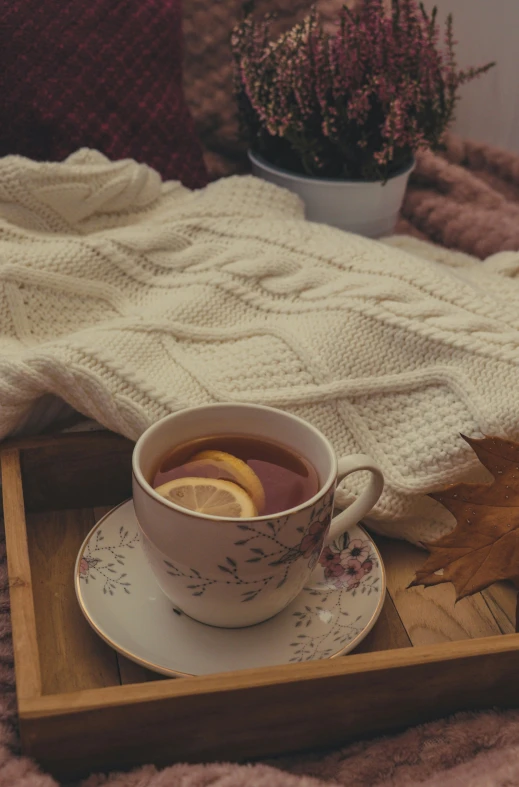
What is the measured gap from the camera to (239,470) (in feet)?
1.71

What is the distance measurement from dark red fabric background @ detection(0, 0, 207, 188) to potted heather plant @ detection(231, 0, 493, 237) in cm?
10

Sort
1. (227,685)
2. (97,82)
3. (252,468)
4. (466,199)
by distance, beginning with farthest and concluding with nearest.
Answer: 1. (466,199)
2. (97,82)
3. (252,468)
4. (227,685)

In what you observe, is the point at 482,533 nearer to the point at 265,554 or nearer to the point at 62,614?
the point at 265,554

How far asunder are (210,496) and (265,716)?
0.42 feet

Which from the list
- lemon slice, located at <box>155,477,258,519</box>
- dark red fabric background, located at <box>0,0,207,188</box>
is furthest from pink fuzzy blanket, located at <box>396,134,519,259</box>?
lemon slice, located at <box>155,477,258,519</box>

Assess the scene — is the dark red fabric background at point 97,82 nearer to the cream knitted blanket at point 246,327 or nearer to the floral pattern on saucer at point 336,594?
the cream knitted blanket at point 246,327

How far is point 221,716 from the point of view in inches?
17.6

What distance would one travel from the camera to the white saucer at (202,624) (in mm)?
503

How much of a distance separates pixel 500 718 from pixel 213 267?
0.43m

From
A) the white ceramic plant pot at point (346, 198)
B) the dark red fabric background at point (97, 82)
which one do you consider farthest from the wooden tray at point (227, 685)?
the white ceramic plant pot at point (346, 198)

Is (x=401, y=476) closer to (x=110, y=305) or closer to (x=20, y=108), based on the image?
(x=110, y=305)

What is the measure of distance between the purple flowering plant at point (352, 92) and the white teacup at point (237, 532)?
44 cm

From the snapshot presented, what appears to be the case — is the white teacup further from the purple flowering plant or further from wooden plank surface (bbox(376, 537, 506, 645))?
the purple flowering plant

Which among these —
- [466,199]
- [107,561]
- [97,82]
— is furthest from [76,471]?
[466,199]
